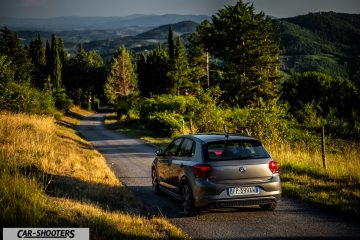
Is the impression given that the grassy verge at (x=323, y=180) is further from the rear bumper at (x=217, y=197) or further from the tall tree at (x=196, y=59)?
the tall tree at (x=196, y=59)

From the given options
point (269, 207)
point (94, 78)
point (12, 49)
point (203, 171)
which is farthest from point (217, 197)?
point (94, 78)

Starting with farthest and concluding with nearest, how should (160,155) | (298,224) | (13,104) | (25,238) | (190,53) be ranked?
(190,53), (13,104), (160,155), (298,224), (25,238)

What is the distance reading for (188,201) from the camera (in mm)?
8766

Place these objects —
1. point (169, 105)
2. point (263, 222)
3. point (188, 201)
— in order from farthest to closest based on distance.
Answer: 1. point (169, 105)
2. point (188, 201)
3. point (263, 222)

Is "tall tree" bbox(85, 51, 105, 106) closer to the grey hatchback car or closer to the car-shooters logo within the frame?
the grey hatchback car

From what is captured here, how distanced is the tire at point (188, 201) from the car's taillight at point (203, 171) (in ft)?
1.50

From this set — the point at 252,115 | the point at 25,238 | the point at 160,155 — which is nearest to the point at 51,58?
the point at 252,115

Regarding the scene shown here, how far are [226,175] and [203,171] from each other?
47 centimetres

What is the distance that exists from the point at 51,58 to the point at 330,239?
77.2m

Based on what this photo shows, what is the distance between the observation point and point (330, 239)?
6934 mm

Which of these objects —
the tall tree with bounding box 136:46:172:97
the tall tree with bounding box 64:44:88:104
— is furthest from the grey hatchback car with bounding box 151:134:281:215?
the tall tree with bounding box 64:44:88:104

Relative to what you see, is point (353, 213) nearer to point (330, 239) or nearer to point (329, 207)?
point (329, 207)

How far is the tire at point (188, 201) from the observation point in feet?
28.3

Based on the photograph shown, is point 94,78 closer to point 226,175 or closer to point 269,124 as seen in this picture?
point 269,124
